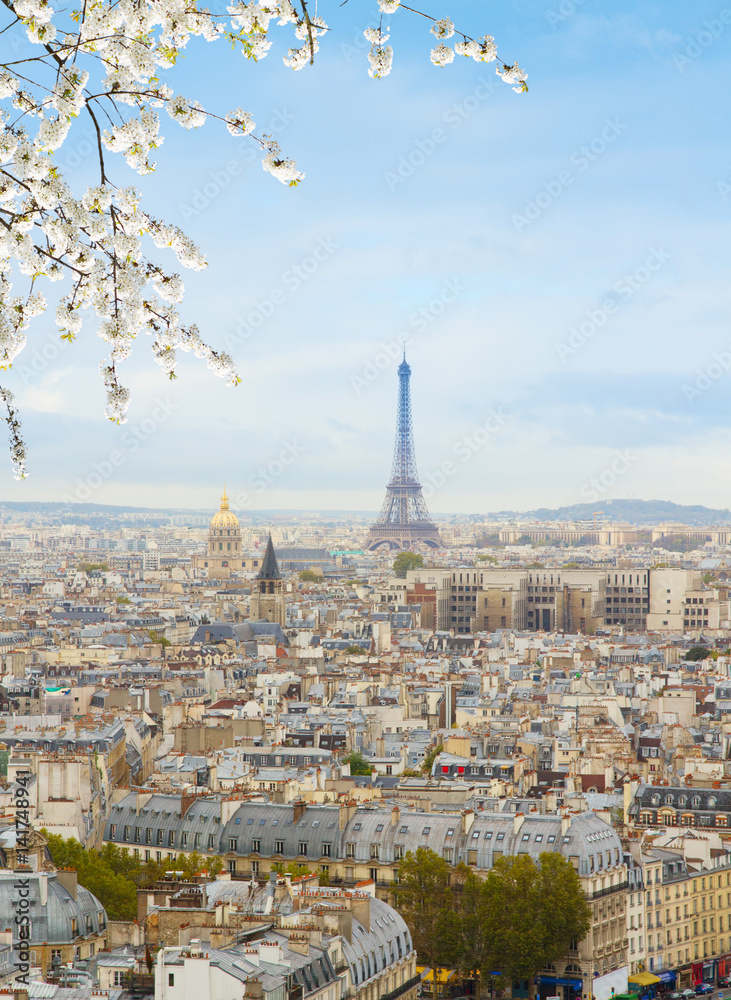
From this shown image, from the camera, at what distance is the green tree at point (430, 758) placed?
48.6 metres

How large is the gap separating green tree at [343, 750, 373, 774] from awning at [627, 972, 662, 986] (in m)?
13.7

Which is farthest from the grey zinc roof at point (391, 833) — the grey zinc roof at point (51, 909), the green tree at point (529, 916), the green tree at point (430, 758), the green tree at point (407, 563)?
the green tree at point (407, 563)

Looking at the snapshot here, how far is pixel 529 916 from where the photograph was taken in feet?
102

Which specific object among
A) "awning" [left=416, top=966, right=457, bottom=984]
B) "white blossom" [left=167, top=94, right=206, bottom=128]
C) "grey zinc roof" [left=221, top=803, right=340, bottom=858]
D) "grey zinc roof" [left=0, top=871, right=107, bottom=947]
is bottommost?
"awning" [left=416, top=966, right=457, bottom=984]

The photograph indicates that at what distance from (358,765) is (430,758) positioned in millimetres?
3347

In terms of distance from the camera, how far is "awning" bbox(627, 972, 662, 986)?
3456cm

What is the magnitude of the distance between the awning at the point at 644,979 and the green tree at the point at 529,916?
316cm

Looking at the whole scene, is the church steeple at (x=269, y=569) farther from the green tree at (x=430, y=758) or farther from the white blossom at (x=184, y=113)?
the white blossom at (x=184, y=113)

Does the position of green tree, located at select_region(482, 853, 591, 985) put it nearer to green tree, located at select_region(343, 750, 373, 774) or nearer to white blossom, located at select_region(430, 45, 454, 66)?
green tree, located at select_region(343, 750, 373, 774)

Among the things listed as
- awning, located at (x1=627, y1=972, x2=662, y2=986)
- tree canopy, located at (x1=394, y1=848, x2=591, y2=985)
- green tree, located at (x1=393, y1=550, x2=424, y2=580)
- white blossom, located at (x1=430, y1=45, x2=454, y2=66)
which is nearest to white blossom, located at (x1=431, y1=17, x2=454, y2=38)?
white blossom, located at (x1=430, y1=45, x2=454, y2=66)

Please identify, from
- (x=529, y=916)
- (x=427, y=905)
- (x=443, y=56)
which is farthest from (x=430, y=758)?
(x=443, y=56)

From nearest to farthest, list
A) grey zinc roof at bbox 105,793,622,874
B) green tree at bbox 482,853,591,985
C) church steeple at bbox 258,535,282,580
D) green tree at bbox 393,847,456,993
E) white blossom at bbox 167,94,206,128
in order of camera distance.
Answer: white blossom at bbox 167,94,206,128 < green tree at bbox 482,853,591,985 < green tree at bbox 393,847,456,993 < grey zinc roof at bbox 105,793,622,874 < church steeple at bbox 258,535,282,580

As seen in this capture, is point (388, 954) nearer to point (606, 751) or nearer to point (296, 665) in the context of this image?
point (606, 751)

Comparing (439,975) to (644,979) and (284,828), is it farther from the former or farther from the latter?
(644,979)
